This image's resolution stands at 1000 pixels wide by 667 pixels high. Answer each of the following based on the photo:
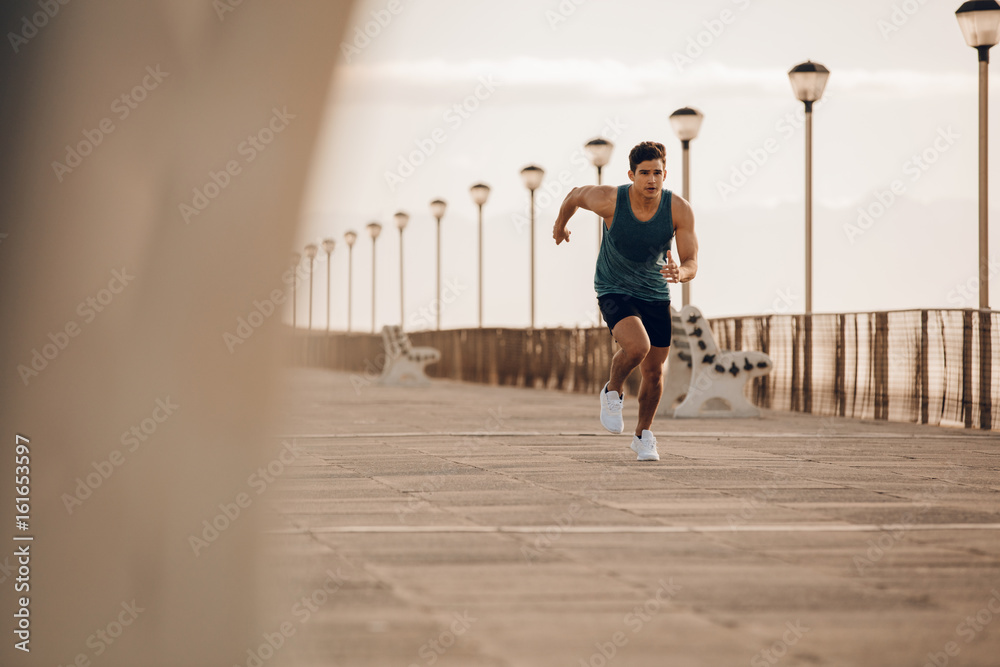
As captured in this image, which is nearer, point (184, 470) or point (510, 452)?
point (184, 470)

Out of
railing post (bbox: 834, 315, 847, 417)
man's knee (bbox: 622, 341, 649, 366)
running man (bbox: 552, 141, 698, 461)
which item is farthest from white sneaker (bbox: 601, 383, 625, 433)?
railing post (bbox: 834, 315, 847, 417)

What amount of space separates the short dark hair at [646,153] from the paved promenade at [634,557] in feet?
6.36

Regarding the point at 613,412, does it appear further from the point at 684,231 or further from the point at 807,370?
the point at 807,370

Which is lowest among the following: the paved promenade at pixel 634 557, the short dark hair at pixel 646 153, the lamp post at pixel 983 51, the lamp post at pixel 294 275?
the paved promenade at pixel 634 557

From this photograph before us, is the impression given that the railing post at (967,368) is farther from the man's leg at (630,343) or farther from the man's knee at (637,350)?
the man's knee at (637,350)

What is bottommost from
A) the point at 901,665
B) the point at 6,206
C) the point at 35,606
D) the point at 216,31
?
the point at 901,665

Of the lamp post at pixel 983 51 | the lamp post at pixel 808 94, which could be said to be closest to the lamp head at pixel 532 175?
the lamp post at pixel 808 94

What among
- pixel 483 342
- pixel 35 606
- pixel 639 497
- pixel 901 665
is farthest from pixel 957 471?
pixel 483 342

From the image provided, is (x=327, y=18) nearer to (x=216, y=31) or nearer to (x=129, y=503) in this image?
(x=216, y=31)

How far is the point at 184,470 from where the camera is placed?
2994mm

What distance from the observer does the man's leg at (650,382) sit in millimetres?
10336

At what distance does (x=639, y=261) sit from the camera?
1020cm

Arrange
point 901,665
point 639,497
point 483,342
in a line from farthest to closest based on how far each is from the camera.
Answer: point 483,342 < point 639,497 < point 901,665

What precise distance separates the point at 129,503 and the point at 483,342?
36.1m
